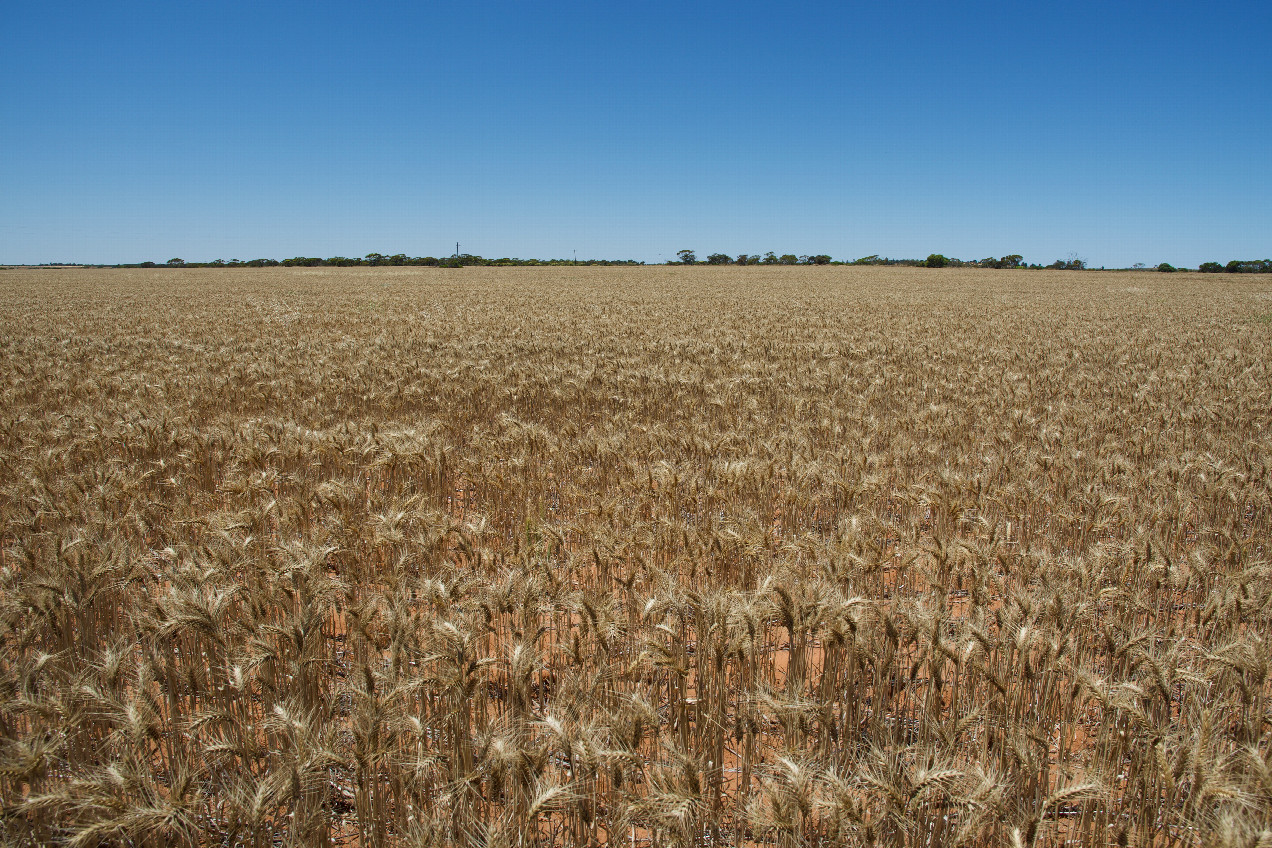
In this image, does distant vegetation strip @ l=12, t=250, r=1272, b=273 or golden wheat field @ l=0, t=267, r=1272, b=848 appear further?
distant vegetation strip @ l=12, t=250, r=1272, b=273

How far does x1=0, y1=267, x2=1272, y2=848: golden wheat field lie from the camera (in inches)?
81.8

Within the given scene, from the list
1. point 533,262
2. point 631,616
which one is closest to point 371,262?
point 533,262

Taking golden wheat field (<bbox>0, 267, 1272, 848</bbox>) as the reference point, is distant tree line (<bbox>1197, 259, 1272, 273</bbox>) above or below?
above

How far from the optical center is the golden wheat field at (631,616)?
2.08 meters

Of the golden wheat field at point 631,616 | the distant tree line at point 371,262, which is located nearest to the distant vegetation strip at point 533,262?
the distant tree line at point 371,262

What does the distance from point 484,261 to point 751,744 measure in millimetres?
109086

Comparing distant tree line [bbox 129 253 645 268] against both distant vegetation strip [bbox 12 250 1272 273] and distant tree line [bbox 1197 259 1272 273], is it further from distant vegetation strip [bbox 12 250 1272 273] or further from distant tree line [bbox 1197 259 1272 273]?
distant tree line [bbox 1197 259 1272 273]

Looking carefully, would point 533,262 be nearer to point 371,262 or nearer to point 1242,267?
point 371,262

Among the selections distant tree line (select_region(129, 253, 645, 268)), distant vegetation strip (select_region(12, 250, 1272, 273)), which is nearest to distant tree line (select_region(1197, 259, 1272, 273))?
distant vegetation strip (select_region(12, 250, 1272, 273))

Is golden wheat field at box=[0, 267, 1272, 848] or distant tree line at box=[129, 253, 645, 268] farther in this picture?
distant tree line at box=[129, 253, 645, 268]

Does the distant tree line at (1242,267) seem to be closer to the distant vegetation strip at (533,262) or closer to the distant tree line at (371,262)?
the distant vegetation strip at (533,262)

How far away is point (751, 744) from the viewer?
2.50 metres

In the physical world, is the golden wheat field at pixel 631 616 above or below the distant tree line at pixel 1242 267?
below

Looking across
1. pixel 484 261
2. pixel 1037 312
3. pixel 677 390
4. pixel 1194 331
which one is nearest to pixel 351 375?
pixel 677 390
